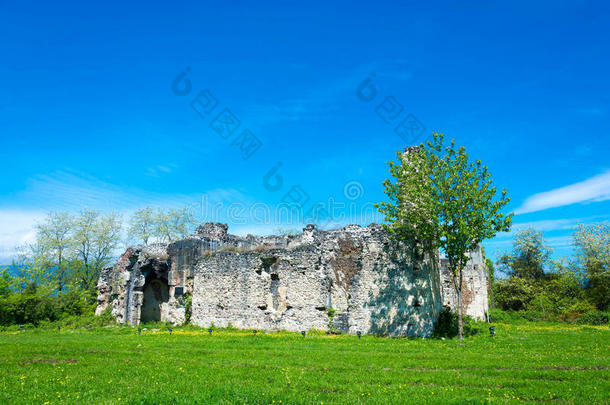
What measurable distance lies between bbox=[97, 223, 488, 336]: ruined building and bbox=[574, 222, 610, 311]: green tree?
1162 cm

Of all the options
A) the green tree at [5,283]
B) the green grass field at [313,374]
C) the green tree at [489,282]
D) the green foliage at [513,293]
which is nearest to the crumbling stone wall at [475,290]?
the green tree at [489,282]

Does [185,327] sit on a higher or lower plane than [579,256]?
lower

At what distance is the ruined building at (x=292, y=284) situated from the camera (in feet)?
67.7

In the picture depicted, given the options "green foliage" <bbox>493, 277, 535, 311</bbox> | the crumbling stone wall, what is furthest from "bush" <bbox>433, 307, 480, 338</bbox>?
"green foliage" <bbox>493, 277, 535, 311</bbox>

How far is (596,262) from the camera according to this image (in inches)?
1484

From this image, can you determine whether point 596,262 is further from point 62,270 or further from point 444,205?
point 62,270

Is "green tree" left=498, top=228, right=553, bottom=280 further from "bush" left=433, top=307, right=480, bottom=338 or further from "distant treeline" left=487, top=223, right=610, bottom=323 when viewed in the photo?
"bush" left=433, top=307, right=480, bottom=338

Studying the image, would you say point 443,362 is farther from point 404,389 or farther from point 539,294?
point 539,294

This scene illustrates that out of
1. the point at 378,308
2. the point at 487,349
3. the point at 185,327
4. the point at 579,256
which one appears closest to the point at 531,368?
the point at 487,349

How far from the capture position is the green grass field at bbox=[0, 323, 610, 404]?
8.00 m

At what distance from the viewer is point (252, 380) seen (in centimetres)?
967

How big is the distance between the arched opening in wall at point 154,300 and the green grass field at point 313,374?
61.6 ft

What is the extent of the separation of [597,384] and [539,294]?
36537 millimetres

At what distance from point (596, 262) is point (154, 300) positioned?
40.2 meters
